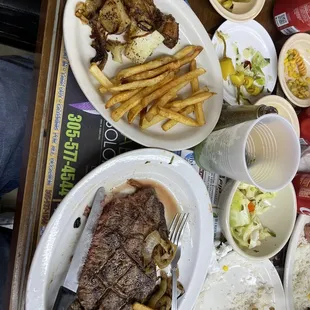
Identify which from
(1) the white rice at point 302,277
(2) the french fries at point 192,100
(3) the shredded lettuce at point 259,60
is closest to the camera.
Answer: (2) the french fries at point 192,100

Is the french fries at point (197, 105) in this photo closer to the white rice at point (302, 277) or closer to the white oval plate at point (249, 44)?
the white oval plate at point (249, 44)

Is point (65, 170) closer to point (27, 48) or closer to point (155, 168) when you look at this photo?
point (155, 168)

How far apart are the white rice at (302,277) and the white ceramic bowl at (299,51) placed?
73 centimetres

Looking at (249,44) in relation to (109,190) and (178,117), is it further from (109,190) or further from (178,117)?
(109,190)

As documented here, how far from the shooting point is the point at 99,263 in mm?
1439

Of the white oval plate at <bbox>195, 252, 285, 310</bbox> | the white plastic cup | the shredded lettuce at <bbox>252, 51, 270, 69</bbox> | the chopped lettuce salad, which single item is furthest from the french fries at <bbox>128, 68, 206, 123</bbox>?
the white oval plate at <bbox>195, 252, 285, 310</bbox>

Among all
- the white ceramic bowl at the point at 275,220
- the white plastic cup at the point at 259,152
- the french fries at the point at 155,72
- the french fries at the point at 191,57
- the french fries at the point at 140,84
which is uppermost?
the french fries at the point at 191,57

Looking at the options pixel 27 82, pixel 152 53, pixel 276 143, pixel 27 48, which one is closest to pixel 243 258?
pixel 276 143

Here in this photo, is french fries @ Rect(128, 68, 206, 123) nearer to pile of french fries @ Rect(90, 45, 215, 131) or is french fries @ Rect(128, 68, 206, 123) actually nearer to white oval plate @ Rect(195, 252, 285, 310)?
pile of french fries @ Rect(90, 45, 215, 131)

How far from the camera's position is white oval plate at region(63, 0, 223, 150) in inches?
55.3

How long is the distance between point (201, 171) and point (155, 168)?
0.29 m

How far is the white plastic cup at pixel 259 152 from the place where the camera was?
4.66 ft

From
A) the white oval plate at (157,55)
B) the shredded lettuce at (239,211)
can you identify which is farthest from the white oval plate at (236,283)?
the white oval plate at (157,55)

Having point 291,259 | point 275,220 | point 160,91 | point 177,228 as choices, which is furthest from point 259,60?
point 291,259
